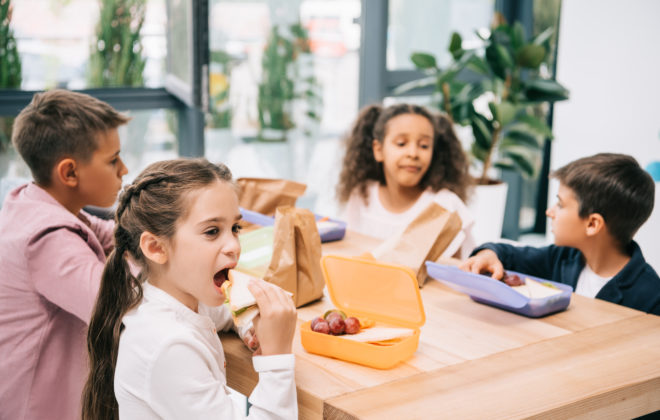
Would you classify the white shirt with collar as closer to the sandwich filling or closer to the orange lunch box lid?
the orange lunch box lid

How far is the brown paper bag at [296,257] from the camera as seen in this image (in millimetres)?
1583

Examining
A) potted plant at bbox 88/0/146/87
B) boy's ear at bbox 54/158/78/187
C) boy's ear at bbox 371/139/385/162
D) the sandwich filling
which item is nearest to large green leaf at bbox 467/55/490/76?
boy's ear at bbox 371/139/385/162

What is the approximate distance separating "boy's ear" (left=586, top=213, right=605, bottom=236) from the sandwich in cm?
105

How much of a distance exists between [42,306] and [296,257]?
0.56 metres

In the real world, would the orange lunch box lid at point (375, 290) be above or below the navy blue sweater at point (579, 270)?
above

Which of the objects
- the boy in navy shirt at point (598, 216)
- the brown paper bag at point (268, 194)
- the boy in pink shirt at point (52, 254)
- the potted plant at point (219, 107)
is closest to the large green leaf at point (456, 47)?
the potted plant at point (219, 107)

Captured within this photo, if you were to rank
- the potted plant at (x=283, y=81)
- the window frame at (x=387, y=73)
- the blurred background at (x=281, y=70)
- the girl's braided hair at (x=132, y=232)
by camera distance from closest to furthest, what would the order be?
1. the girl's braided hair at (x=132, y=232)
2. the blurred background at (x=281, y=70)
3. the potted plant at (x=283, y=81)
4. the window frame at (x=387, y=73)

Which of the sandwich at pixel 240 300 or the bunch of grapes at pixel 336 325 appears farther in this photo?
the bunch of grapes at pixel 336 325

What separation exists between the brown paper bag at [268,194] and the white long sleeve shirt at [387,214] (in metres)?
0.43

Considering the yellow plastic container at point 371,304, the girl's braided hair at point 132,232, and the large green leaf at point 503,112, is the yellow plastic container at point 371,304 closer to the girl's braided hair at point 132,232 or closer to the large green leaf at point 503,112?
the girl's braided hair at point 132,232

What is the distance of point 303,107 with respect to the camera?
13.8 feet

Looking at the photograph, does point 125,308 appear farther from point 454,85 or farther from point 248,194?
point 454,85

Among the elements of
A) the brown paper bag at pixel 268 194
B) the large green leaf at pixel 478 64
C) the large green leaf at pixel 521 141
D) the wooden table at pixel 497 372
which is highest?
the large green leaf at pixel 478 64

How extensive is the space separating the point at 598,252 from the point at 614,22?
2402 mm
